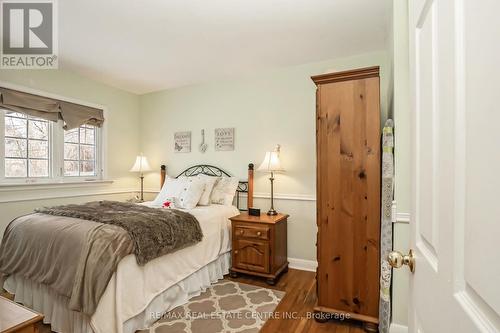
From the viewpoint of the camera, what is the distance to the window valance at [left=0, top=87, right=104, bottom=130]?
2.91 m

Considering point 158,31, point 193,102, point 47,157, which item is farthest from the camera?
point 193,102

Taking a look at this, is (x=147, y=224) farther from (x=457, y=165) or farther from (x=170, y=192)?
(x=457, y=165)

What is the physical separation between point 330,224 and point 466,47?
1794 millimetres

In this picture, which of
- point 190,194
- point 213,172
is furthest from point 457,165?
point 213,172

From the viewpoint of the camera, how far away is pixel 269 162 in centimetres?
316

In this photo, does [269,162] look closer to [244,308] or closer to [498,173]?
[244,308]

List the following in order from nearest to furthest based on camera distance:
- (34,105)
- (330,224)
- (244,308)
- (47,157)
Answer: (330,224)
(244,308)
(34,105)
(47,157)

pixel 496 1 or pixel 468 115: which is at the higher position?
pixel 496 1

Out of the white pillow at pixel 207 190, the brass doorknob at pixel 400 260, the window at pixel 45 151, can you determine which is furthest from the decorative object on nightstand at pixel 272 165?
the window at pixel 45 151

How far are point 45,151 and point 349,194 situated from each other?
3665 mm

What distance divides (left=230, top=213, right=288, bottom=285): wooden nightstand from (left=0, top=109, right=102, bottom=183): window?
96.2 inches

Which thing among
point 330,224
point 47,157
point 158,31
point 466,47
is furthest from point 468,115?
point 47,157

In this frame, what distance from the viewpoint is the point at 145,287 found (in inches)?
79.4

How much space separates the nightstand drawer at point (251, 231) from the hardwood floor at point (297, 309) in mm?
491
